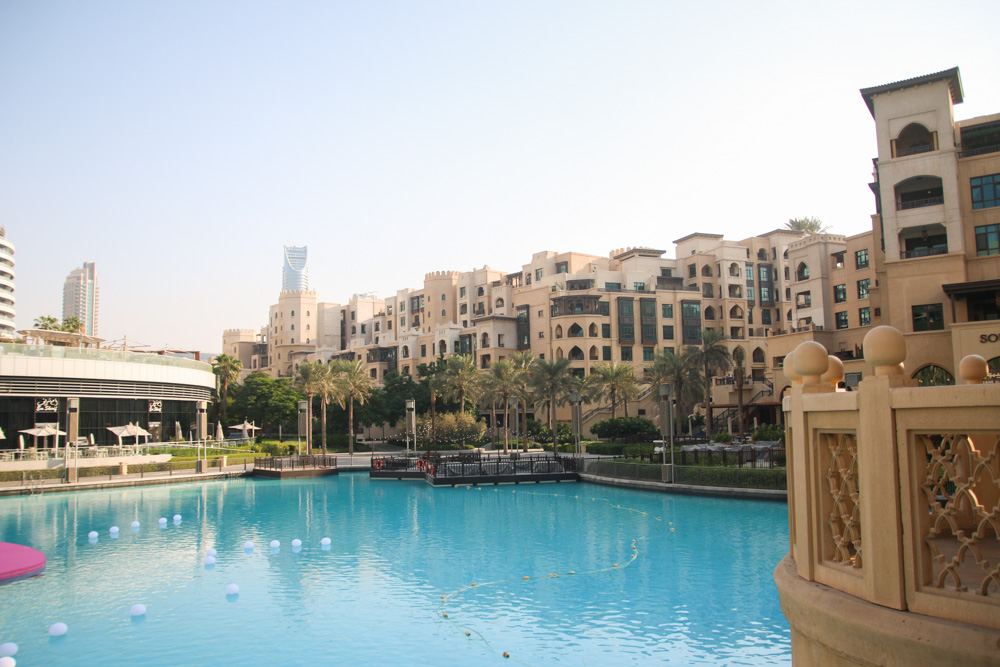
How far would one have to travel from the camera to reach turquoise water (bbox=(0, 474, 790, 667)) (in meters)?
14.7

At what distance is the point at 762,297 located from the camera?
291 feet

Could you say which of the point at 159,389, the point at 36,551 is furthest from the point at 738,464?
the point at 159,389

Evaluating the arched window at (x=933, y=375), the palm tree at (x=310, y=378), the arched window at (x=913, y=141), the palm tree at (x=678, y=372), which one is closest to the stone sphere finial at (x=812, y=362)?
the arched window at (x=933, y=375)

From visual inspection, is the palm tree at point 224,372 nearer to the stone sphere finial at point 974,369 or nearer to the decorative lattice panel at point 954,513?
the stone sphere finial at point 974,369

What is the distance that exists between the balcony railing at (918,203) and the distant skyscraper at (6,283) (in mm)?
127133

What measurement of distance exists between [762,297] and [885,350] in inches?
3472

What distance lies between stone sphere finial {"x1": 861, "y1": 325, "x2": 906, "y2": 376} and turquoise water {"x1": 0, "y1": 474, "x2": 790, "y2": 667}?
9.80 meters

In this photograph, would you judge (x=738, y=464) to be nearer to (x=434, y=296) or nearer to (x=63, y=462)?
(x=63, y=462)

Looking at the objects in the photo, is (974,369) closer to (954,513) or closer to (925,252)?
(954,513)

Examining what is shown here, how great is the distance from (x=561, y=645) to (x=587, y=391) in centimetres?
5409

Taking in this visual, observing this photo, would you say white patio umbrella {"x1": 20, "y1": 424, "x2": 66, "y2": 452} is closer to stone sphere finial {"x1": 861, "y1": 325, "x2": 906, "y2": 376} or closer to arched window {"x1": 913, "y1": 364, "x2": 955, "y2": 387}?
stone sphere finial {"x1": 861, "y1": 325, "x2": 906, "y2": 376}

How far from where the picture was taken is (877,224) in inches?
1912

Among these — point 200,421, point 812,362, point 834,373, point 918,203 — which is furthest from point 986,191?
point 200,421

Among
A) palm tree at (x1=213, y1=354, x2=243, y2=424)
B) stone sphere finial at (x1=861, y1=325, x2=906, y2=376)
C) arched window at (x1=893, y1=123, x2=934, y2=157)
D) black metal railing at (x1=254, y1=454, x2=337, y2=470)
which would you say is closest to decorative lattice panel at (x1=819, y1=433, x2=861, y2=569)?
stone sphere finial at (x1=861, y1=325, x2=906, y2=376)
